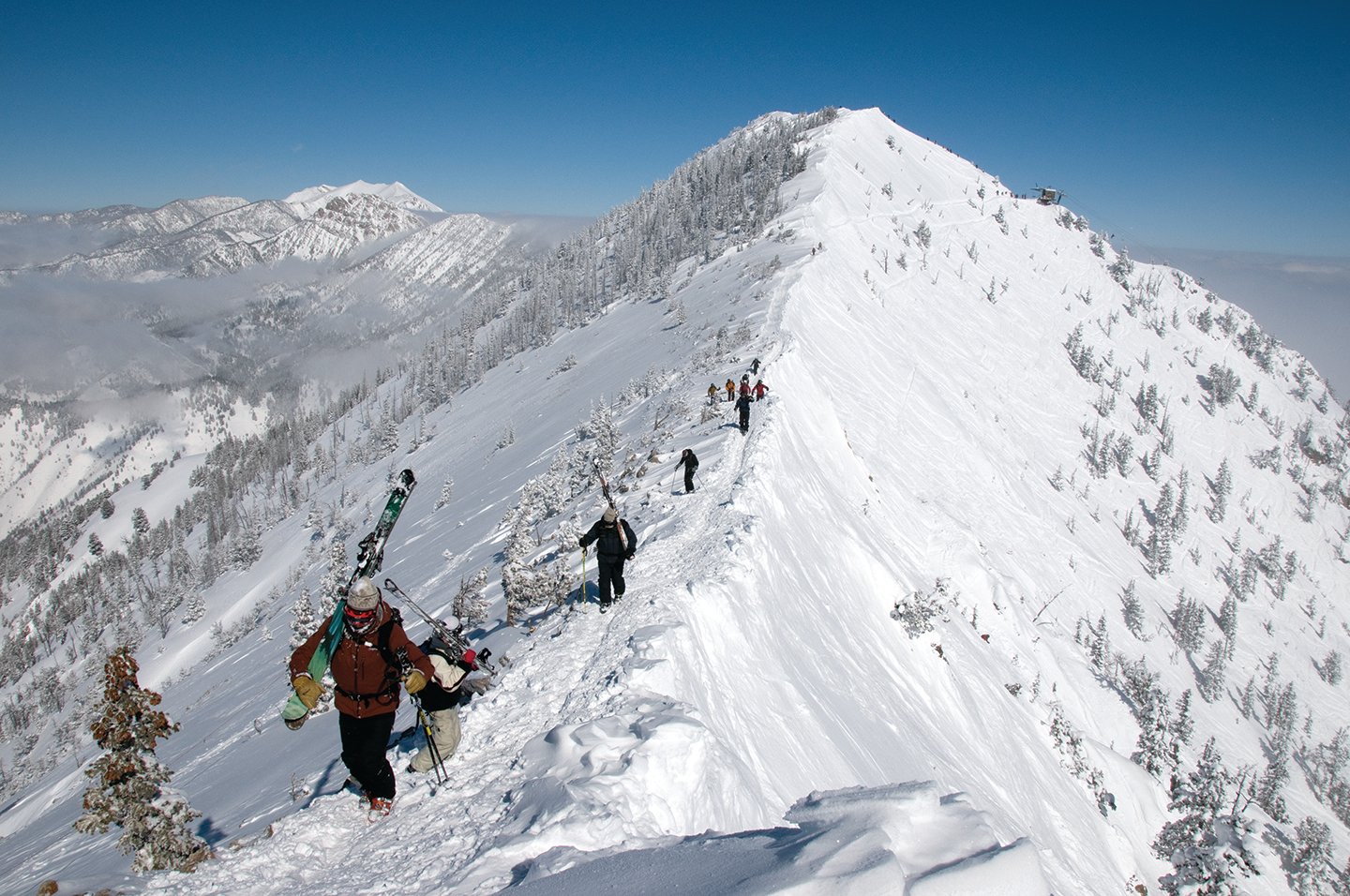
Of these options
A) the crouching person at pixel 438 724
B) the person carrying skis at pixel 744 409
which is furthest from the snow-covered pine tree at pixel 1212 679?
the crouching person at pixel 438 724

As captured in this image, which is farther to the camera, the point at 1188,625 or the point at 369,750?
the point at 1188,625

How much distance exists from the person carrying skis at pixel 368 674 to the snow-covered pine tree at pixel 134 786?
53.9 inches

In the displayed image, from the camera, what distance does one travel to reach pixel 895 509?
22.9 meters

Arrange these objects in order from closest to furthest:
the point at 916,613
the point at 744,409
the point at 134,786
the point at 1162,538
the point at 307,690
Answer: the point at 307,690
the point at 134,786
the point at 916,613
the point at 744,409
the point at 1162,538

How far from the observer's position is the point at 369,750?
5941 millimetres

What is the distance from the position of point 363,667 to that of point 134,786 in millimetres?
3121

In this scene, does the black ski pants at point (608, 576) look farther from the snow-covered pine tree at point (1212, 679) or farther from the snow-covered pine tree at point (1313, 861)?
the snow-covered pine tree at point (1212, 679)

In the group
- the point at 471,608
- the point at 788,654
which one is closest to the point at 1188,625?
the point at 788,654

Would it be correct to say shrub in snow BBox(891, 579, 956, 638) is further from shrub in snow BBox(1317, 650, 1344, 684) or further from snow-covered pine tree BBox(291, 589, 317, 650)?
shrub in snow BBox(1317, 650, 1344, 684)

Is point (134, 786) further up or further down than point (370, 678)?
further down

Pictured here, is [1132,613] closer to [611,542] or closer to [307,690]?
[611,542]

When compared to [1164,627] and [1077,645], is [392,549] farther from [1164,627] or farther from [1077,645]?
[1164,627]

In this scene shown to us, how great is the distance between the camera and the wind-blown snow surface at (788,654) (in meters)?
4.98

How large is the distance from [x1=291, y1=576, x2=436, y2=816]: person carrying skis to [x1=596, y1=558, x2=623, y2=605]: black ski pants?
14.1 ft
